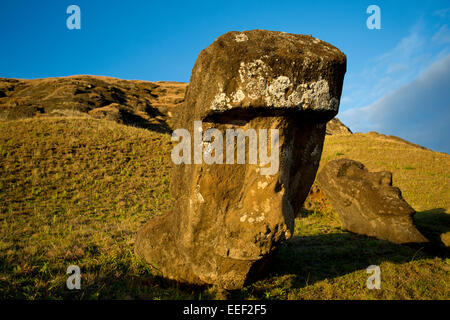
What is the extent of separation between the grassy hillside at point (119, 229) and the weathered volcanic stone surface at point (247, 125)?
0.67m

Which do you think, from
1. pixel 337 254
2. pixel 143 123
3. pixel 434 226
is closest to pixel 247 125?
pixel 337 254

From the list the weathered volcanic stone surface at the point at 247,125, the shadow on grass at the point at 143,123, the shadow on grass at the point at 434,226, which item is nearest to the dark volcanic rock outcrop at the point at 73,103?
the shadow on grass at the point at 143,123

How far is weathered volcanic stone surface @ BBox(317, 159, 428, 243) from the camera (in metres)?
6.73

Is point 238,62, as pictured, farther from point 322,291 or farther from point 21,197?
point 21,197

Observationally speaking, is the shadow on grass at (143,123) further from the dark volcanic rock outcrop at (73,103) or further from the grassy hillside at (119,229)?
the grassy hillside at (119,229)

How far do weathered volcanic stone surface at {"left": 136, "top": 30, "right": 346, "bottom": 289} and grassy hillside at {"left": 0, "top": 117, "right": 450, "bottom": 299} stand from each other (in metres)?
0.67

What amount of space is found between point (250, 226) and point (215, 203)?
66 centimetres

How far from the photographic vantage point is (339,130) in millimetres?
50375

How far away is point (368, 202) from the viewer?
7516mm

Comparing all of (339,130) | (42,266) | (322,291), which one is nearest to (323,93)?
(322,291)

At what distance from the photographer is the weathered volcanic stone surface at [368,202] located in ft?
22.1

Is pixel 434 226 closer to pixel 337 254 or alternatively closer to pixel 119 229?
pixel 337 254

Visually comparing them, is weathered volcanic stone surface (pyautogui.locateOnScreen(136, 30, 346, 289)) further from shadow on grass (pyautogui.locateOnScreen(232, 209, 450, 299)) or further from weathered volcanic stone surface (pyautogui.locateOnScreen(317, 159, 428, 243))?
weathered volcanic stone surface (pyautogui.locateOnScreen(317, 159, 428, 243))

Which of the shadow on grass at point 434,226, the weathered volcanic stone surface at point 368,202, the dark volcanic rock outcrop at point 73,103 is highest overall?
the dark volcanic rock outcrop at point 73,103
